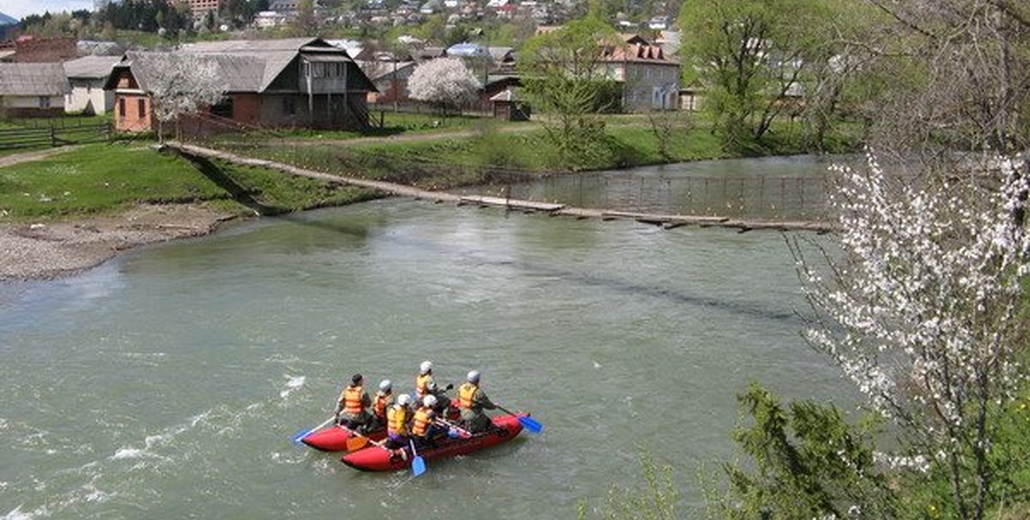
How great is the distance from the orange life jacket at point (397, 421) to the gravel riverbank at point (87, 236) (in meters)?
15.1

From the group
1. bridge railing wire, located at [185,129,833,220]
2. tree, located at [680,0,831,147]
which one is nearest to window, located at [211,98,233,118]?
bridge railing wire, located at [185,129,833,220]

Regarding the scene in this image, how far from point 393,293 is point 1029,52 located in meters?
15.7

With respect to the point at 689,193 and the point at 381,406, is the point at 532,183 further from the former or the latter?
the point at 381,406

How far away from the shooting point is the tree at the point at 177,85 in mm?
44344

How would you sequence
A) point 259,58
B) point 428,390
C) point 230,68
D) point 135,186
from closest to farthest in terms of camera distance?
point 428,390 < point 135,186 < point 230,68 < point 259,58

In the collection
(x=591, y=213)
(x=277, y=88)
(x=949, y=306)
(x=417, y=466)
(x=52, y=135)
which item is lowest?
(x=417, y=466)

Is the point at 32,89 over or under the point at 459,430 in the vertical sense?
over

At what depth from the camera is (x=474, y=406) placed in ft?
54.4

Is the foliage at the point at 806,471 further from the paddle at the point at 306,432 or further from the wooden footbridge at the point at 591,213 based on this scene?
the wooden footbridge at the point at 591,213

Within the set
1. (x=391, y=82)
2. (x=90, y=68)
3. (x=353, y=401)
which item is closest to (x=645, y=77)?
(x=391, y=82)

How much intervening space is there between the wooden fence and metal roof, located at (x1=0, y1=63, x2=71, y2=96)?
937 centimetres

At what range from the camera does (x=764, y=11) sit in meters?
56.4

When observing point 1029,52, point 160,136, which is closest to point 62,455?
point 1029,52

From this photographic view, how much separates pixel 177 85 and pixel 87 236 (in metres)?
14.7
